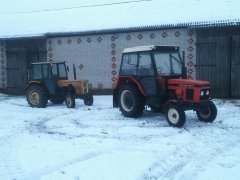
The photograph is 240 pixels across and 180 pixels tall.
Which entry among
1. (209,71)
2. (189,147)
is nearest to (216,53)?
(209,71)

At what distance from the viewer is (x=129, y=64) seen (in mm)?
9820

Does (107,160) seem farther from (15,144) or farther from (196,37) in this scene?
(196,37)

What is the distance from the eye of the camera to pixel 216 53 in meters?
14.0

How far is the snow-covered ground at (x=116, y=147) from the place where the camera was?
17.7 ft

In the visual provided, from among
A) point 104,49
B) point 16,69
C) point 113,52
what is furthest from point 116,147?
point 16,69

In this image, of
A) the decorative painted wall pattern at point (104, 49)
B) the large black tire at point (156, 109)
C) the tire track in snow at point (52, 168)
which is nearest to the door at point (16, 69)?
the decorative painted wall pattern at point (104, 49)

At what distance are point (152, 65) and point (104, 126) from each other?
1984mm

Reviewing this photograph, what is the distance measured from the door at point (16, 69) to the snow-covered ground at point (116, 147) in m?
7.99

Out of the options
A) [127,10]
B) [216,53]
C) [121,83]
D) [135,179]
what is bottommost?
[135,179]

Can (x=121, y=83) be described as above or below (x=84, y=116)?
above

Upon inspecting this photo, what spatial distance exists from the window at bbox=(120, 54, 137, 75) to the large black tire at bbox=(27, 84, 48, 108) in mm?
3892

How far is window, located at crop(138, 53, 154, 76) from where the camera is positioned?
30.2 ft

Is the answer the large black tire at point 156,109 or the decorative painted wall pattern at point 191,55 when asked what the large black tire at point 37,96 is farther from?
the decorative painted wall pattern at point 191,55

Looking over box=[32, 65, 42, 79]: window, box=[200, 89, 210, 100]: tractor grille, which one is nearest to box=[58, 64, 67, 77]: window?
box=[32, 65, 42, 79]: window
